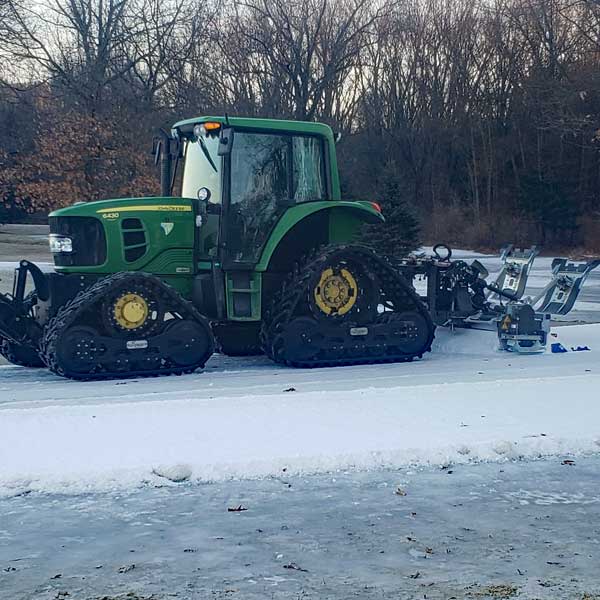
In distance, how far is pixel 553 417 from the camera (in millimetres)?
7543

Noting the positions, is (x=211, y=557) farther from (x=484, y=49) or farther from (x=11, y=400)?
(x=484, y=49)

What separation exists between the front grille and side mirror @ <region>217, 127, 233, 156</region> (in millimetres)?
1468

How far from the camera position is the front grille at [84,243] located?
9.93 meters

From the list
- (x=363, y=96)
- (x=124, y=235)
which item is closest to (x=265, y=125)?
(x=124, y=235)

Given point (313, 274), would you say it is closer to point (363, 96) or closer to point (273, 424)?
point (273, 424)

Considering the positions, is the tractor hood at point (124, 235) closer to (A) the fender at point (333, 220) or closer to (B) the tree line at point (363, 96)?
(A) the fender at point (333, 220)

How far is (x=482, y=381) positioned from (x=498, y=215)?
40.7 metres

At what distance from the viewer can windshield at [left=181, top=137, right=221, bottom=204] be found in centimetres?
1034

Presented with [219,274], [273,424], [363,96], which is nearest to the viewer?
[273,424]

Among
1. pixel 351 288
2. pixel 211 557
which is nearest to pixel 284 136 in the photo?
pixel 351 288

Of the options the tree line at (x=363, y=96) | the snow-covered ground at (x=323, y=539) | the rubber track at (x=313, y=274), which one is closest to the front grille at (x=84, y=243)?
the rubber track at (x=313, y=274)

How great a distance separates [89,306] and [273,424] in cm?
301

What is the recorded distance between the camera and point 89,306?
9352 mm

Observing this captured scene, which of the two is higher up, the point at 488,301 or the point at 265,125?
the point at 265,125
